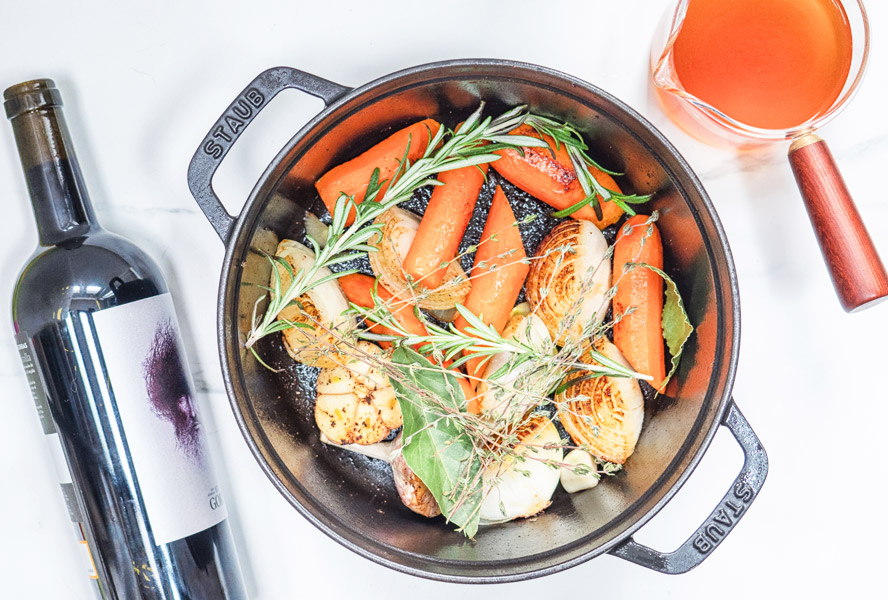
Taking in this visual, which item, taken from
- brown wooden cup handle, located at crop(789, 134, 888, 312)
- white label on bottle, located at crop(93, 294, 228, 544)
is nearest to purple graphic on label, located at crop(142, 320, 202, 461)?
white label on bottle, located at crop(93, 294, 228, 544)

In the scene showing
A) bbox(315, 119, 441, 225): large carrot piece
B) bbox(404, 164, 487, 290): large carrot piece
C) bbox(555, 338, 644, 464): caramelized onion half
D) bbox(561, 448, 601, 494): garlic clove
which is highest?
bbox(315, 119, 441, 225): large carrot piece

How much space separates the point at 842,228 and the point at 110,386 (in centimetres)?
110

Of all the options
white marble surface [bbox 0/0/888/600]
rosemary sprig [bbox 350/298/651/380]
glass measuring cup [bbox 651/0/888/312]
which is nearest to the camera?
rosemary sprig [bbox 350/298/651/380]

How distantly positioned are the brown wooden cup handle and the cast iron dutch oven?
0.63 feet

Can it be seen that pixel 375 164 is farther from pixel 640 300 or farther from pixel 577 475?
pixel 577 475

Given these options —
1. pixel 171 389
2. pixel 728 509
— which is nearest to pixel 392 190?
pixel 171 389

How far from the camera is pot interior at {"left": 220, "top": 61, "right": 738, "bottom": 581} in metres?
0.91

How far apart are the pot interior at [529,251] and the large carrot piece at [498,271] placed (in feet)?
0.24

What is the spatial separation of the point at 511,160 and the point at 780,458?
2.31 feet

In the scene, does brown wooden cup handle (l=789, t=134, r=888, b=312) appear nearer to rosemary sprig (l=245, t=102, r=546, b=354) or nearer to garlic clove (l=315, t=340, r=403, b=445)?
rosemary sprig (l=245, t=102, r=546, b=354)

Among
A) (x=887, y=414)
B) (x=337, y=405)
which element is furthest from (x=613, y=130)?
(x=887, y=414)

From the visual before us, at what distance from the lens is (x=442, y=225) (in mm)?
993

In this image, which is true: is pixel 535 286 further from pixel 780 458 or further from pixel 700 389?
pixel 780 458

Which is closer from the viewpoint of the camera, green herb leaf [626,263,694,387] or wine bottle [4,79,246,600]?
wine bottle [4,79,246,600]
